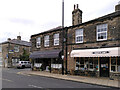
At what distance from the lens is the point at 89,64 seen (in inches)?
535

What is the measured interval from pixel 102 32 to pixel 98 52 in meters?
2.57

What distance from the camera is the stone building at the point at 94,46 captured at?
11.7m

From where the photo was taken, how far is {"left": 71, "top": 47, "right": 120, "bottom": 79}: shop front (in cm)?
1150

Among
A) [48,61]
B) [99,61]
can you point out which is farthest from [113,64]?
[48,61]

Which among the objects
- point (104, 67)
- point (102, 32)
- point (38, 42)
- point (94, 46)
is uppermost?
point (102, 32)

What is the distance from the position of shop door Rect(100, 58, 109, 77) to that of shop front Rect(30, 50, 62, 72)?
230 inches

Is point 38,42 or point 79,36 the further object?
point 38,42

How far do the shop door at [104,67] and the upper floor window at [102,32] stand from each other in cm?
250

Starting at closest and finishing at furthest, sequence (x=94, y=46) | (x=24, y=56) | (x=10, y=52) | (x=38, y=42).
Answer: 1. (x=94, y=46)
2. (x=38, y=42)
3. (x=10, y=52)
4. (x=24, y=56)

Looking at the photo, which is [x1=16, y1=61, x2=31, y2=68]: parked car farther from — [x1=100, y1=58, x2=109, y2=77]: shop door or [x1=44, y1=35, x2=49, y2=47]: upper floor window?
[x1=100, y1=58, x2=109, y2=77]: shop door

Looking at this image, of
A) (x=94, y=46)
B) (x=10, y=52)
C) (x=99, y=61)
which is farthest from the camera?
(x=10, y=52)

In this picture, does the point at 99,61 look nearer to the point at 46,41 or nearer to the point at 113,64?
the point at 113,64

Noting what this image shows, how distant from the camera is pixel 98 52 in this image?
1206cm

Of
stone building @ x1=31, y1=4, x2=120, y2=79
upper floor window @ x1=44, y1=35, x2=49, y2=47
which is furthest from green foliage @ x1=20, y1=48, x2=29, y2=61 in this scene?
stone building @ x1=31, y1=4, x2=120, y2=79
